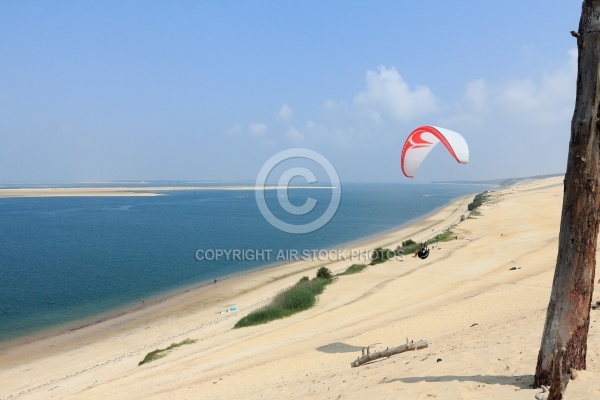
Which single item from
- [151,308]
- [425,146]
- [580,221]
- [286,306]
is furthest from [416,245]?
[580,221]

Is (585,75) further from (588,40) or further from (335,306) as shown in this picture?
(335,306)

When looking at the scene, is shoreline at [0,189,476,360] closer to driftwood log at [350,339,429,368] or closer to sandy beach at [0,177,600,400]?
sandy beach at [0,177,600,400]

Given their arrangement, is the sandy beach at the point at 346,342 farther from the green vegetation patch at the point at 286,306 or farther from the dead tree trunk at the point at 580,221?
the green vegetation patch at the point at 286,306

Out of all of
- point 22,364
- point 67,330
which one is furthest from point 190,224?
point 22,364

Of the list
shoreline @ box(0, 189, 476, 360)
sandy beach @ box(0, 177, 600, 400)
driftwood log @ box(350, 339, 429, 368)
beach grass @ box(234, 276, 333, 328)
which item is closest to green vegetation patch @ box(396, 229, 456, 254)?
sandy beach @ box(0, 177, 600, 400)

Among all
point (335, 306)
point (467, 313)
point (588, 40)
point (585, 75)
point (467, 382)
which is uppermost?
point (588, 40)
